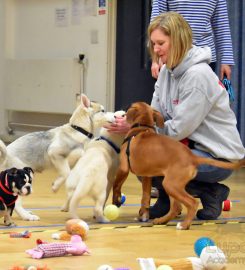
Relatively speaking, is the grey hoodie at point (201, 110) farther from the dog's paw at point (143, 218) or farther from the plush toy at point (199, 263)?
the plush toy at point (199, 263)

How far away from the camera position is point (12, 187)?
2.99 metres

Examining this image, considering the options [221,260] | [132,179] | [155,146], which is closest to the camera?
[221,260]

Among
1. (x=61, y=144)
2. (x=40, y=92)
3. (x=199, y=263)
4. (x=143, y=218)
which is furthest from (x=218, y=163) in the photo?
(x=40, y=92)

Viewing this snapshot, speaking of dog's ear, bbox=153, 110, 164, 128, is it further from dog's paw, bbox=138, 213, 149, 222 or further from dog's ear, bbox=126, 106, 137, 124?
dog's paw, bbox=138, 213, 149, 222

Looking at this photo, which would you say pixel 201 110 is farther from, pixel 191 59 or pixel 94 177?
pixel 94 177

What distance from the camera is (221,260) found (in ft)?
6.95

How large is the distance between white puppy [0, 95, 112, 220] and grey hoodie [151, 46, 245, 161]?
59 centimetres

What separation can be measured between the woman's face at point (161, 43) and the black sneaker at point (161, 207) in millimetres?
752

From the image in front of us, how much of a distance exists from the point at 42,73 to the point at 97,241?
5157 mm

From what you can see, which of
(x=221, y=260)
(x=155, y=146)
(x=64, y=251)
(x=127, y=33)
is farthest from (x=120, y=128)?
(x=127, y=33)

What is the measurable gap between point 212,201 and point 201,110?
53cm

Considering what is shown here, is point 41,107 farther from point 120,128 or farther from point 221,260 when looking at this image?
point 221,260

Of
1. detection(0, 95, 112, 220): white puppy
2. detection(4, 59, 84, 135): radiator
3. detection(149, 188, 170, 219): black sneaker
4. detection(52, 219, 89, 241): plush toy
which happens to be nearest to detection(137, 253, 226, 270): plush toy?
detection(52, 219, 89, 241): plush toy

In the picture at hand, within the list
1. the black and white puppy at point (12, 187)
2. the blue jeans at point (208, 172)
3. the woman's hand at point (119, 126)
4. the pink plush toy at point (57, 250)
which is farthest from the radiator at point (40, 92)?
the pink plush toy at point (57, 250)
